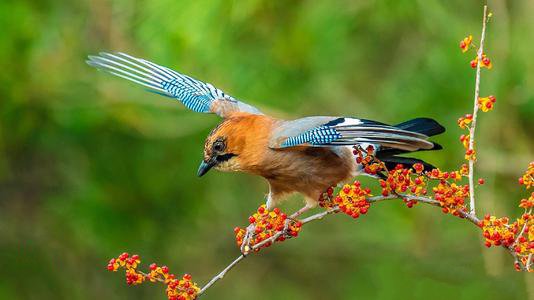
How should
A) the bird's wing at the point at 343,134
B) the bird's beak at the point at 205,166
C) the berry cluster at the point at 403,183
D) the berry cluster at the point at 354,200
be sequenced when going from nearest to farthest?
the berry cluster at the point at 403,183
the berry cluster at the point at 354,200
the bird's wing at the point at 343,134
the bird's beak at the point at 205,166

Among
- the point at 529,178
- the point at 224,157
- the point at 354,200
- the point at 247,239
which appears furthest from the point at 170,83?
the point at 529,178

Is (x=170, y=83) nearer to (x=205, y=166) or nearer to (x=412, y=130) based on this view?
(x=205, y=166)

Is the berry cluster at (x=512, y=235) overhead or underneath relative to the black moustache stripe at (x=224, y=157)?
underneath

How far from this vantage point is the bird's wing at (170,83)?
421 cm

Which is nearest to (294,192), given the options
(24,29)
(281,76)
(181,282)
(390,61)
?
(281,76)

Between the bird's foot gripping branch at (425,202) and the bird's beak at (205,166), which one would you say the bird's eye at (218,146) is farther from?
the bird's foot gripping branch at (425,202)

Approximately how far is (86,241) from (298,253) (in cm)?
135

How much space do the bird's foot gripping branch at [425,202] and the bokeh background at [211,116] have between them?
1585 millimetres

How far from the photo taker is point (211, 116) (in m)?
5.02

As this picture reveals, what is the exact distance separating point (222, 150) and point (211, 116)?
1249mm

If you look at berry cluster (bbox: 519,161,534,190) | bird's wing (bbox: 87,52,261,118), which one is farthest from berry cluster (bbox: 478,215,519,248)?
bird's wing (bbox: 87,52,261,118)

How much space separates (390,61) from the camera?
564 cm

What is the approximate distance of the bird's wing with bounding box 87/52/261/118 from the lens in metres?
4.21

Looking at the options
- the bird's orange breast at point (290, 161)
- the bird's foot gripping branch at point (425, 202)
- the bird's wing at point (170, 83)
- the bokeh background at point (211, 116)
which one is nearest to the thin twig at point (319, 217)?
the bird's foot gripping branch at point (425, 202)
